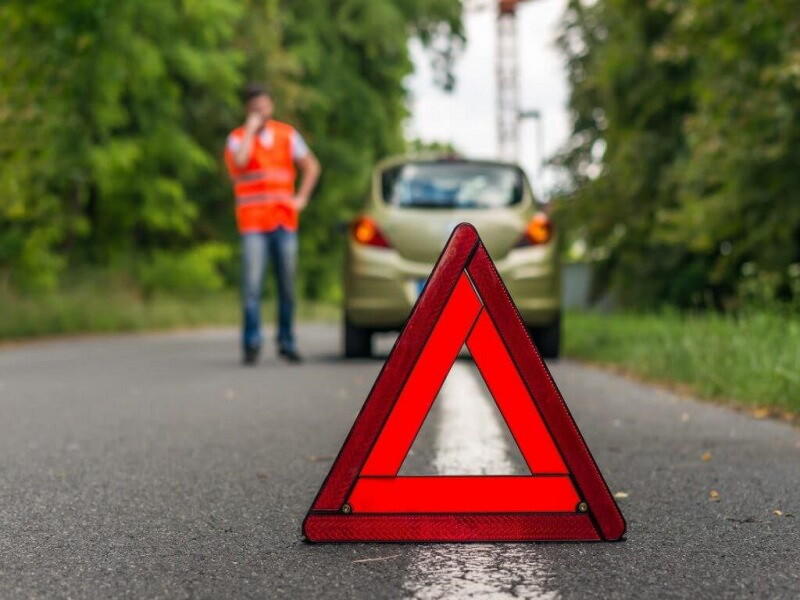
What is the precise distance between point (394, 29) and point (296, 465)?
26152 mm

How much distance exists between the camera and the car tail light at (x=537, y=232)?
10.0 metres

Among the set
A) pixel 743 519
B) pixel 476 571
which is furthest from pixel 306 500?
pixel 743 519

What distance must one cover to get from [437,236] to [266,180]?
1.54 metres

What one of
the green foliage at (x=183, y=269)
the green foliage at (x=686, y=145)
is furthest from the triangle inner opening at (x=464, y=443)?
the green foliage at (x=183, y=269)

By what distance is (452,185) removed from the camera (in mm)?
10234

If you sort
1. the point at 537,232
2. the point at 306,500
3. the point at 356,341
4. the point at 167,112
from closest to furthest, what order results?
the point at 306,500
the point at 537,232
the point at 356,341
the point at 167,112

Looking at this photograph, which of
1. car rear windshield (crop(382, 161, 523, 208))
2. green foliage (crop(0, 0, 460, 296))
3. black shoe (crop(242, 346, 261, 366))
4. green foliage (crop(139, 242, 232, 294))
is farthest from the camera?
green foliage (crop(139, 242, 232, 294))

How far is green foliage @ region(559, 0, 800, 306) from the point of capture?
11.4 metres

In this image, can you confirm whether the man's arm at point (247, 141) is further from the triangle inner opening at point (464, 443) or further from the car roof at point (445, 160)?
the triangle inner opening at point (464, 443)

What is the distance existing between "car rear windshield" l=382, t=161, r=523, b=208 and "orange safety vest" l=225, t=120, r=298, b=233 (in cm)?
85

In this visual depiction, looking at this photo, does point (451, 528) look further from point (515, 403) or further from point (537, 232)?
point (537, 232)

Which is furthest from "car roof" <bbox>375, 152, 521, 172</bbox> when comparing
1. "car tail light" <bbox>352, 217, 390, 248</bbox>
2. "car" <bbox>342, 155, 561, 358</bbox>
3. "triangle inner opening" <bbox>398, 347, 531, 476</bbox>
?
"triangle inner opening" <bbox>398, 347, 531, 476</bbox>

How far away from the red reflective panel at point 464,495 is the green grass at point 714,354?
337 centimetres

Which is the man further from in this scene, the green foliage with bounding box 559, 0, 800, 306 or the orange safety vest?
the green foliage with bounding box 559, 0, 800, 306
